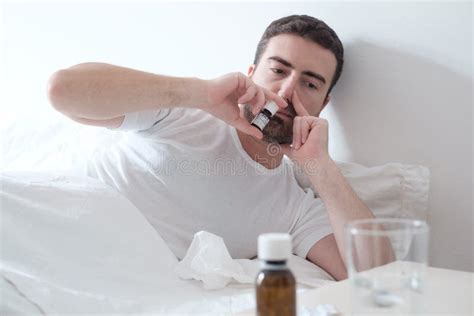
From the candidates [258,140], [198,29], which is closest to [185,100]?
[258,140]

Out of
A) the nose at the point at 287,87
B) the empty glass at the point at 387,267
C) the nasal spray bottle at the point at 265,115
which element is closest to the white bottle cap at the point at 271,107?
the nasal spray bottle at the point at 265,115

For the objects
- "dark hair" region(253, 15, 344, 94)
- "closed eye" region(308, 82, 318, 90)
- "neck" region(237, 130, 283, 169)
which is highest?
"dark hair" region(253, 15, 344, 94)

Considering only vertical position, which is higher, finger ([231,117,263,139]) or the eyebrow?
the eyebrow

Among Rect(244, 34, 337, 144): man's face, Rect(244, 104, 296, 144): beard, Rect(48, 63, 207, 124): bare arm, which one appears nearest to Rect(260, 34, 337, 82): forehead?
Rect(244, 34, 337, 144): man's face

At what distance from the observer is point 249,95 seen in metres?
1.11

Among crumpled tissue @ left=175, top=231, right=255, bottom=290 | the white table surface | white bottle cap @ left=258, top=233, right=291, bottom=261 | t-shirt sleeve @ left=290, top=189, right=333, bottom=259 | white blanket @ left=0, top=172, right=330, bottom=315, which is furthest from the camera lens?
t-shirt sleeve @ left=290, top=189, right=333, bottom=259

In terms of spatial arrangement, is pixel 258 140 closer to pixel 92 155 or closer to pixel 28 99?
pixel 92 155

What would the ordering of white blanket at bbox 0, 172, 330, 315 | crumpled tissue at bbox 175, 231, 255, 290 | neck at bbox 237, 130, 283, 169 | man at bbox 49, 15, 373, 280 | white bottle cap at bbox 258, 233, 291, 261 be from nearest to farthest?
white bottle cap at bbox 258, 233, 291, 261 → white blanket at bbox 0, 172, 330, 315 → crumpled tissue at bbox 175, 231, 255, 290 → man at bbox 49, 15, 373, 280 → neck at bbox 237, 130, 283, 169

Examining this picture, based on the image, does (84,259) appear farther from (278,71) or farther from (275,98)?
(278,71)

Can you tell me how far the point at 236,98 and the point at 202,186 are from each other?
0.21 meters

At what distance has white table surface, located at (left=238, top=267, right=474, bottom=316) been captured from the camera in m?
0.70

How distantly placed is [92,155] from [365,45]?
2.29 ft

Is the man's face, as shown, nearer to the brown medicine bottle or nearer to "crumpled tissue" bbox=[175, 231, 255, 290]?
"crumpled tissue" bbox=[175, 231, 255, 290]

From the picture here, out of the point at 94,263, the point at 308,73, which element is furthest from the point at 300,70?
the point at 94,263
